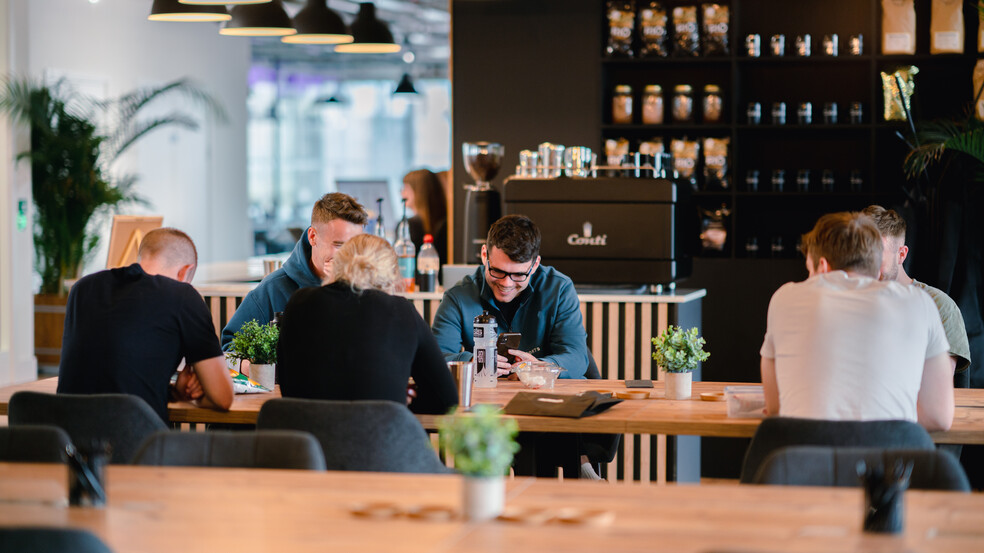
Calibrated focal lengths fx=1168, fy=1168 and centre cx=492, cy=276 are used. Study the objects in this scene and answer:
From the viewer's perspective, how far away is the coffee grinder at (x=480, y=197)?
590cm

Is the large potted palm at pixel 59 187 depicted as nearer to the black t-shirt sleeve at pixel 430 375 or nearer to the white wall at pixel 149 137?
the white wall at pixel 149 137

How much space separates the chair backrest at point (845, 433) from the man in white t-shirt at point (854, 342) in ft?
0.46

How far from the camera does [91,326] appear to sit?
325cm

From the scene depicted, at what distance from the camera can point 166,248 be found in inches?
139

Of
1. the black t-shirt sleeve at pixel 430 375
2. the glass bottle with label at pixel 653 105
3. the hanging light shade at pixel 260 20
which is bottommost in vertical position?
the black t-shirt sleeve at pixel 430 375

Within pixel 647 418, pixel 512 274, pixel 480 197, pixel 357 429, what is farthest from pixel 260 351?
pixel 480 197

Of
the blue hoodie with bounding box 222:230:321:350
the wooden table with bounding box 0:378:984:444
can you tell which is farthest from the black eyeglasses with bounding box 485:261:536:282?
the blue hoodie with bounding box 222:230:321:350

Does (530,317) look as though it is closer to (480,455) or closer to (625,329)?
(625,329)

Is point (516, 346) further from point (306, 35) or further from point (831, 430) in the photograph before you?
point (306, 35)

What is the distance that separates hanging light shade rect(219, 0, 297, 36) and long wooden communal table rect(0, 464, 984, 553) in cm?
420

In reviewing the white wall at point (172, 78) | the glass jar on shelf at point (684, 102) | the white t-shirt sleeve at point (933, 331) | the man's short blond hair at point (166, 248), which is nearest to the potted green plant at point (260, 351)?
the man's short blond hair at point (166, 248)

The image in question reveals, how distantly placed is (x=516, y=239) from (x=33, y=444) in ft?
6.23

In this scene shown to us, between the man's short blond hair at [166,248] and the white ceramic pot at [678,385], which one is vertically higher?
the man's short blond hair at [166,248]

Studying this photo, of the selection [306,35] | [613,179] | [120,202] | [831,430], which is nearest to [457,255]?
[306,35]
